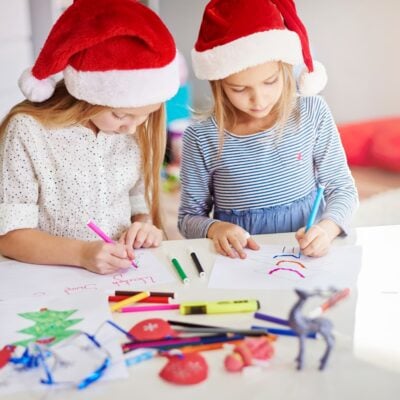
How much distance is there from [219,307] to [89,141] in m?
0.48

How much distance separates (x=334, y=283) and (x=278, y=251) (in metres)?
0.15

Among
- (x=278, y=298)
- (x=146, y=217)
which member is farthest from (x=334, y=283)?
(x=146, y=217)

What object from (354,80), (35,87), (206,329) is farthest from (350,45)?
(206,329)

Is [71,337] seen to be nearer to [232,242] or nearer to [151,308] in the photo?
[151,308]

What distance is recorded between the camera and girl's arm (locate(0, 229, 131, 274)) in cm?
111

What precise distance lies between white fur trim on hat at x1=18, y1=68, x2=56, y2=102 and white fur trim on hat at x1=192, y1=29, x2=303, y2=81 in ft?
0.97

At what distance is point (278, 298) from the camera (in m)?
1.00

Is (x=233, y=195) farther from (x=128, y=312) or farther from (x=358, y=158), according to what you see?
(x=358, y=158)

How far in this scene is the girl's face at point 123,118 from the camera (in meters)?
1.18

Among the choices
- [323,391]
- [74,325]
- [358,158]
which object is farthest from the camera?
[358,158]

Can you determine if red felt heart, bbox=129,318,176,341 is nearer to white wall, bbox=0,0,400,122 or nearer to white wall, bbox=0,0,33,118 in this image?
white wall, bbox=0,0,33,118

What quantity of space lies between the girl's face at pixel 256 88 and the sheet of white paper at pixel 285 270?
0.92ft

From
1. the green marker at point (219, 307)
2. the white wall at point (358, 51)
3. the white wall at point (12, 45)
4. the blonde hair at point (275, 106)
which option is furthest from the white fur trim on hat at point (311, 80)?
the white wall at point (358, 51)

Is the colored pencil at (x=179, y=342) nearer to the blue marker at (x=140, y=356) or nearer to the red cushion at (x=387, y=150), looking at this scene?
the blue marker at (x=140, y=356)
